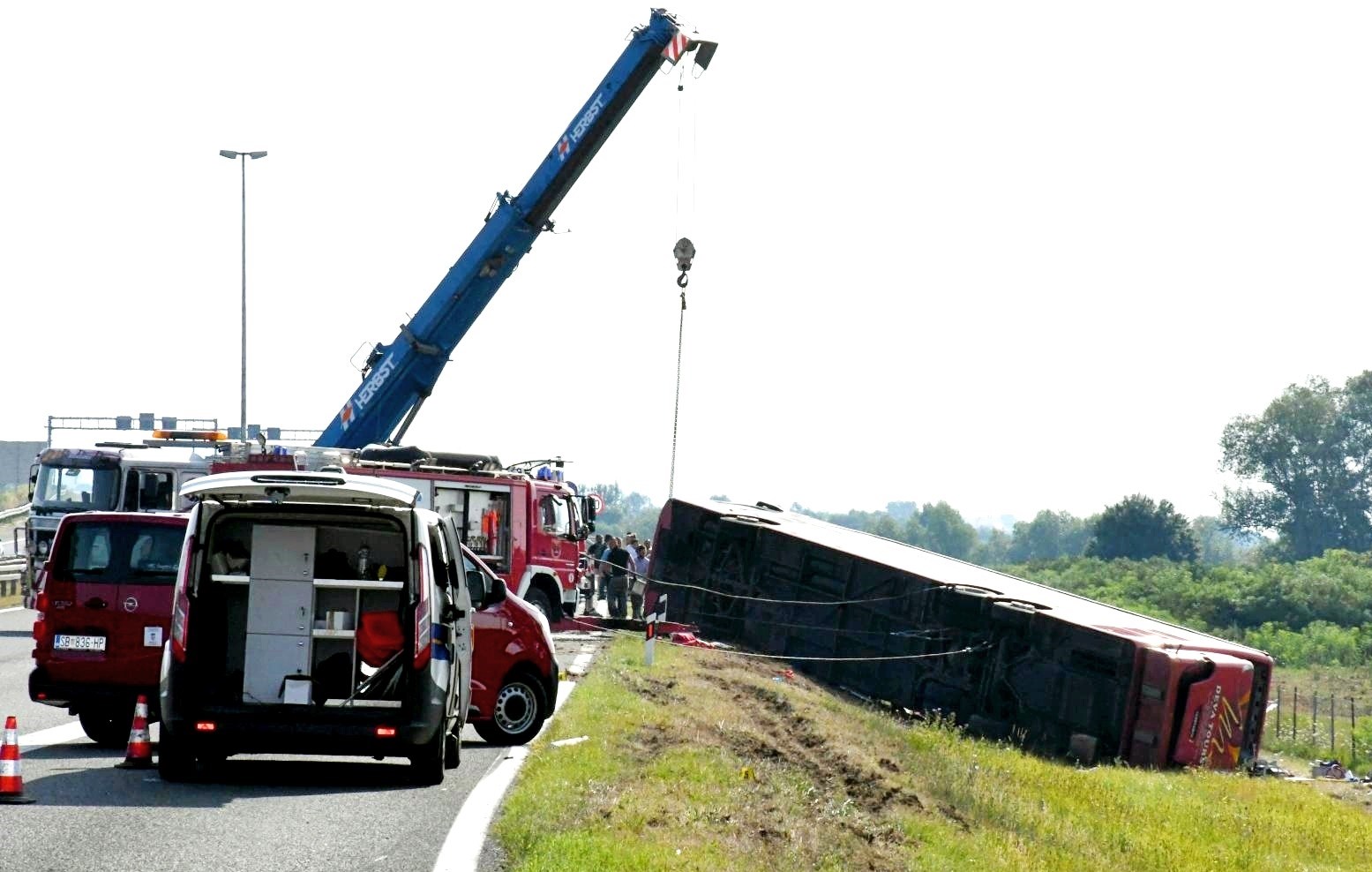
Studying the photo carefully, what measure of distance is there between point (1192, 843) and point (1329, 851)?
1.95 meters

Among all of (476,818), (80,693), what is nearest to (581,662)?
(80,693)

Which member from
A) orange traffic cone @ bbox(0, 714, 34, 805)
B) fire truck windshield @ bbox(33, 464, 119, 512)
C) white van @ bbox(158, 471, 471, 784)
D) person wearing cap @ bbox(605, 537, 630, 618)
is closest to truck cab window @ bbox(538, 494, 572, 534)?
person wearing cap @ bbox(605, 537, 630, 618)

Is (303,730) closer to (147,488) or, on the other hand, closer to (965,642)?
(965,642)

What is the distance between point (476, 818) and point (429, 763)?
1.42 metres

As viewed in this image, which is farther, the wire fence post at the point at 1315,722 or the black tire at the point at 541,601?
the wire fence post at the point at 1315,722

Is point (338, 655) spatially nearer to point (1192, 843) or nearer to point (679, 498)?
point (1192, 843)

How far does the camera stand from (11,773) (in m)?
9.75

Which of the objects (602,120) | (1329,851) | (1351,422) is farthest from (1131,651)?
(1351,422)

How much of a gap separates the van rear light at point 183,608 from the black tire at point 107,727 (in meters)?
2.41

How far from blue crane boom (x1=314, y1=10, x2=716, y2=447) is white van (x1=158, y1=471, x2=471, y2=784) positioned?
17499 millimetres

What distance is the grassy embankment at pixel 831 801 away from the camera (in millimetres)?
8938

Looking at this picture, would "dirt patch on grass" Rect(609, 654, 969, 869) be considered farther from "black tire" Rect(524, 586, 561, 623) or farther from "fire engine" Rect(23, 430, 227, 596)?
"fire engine" Rect(23, 430, 227, 596)

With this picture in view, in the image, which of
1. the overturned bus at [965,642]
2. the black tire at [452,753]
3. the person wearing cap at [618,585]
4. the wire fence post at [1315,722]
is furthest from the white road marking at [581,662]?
the wire fence post at [1315,722]

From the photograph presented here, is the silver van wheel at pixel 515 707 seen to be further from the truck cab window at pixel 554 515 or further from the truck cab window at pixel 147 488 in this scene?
the truck cab window at pixel 147 488
